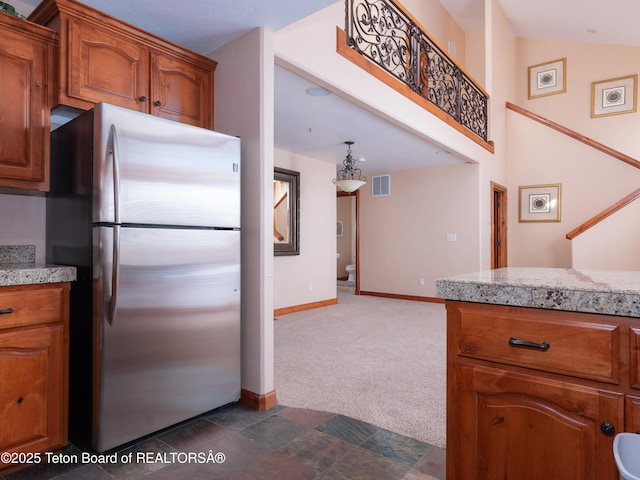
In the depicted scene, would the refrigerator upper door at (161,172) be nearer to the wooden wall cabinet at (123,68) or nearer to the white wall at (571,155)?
the wooden wall cabinet at (123,68)

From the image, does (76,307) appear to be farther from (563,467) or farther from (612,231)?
(612,231)

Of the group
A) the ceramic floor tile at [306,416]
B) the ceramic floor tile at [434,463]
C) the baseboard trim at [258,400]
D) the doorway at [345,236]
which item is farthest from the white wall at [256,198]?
the doorway at [345,236]

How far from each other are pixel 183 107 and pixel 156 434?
1.91 metres

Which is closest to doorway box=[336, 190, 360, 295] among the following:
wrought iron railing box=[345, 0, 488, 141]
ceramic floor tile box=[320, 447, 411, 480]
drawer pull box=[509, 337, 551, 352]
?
wrought iron railing box=[345, 0, 488, 141]

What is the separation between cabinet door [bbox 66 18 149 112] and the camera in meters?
2.04

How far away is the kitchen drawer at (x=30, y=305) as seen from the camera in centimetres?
169

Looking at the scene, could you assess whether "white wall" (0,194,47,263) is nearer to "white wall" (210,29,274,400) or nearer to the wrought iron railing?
"white wall" (210,29,274,400)

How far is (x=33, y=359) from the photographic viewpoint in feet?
5.83

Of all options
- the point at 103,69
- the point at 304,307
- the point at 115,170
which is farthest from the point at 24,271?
the point at 304,307

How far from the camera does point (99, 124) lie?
6.02ft

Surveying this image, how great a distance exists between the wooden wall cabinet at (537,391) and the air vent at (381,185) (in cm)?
611

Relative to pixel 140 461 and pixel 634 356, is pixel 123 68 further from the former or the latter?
pixel 634 356

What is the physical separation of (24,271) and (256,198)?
1214 mm

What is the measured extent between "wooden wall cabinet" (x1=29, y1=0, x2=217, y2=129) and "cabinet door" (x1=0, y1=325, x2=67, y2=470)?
1.19 meters
